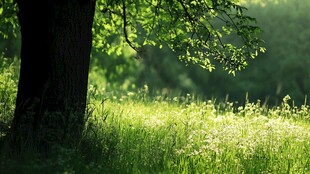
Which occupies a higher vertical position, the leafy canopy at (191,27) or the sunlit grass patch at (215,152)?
the leafy canopy at (191,27)

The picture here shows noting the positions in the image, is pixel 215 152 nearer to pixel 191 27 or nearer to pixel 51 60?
pixel 51 60

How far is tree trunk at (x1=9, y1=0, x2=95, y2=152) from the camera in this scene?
7.34 m

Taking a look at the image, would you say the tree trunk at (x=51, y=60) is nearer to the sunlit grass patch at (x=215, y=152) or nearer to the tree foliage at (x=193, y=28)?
the sunlit grass patch at (x=215, y=152)

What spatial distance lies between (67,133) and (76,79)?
1.01 meters

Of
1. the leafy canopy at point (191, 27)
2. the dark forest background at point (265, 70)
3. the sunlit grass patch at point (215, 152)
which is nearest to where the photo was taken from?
the sunlit grass patch at point (215, 152)

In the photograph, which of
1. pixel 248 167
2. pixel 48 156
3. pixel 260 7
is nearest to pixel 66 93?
pixel 48 156

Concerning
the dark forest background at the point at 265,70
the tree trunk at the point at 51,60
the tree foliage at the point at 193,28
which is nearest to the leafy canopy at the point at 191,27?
the tree foliage at the point at 193,28

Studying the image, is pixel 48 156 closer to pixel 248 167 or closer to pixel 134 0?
pixel 248 167

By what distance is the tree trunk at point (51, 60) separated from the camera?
7.34m

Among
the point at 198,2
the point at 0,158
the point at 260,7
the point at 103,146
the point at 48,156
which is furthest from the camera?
the point at 260,7

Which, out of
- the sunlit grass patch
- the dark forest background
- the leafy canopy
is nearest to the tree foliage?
the leafy canopy

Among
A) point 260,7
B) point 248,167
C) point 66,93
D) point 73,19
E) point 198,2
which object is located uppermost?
point 260,7

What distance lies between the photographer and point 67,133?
6836mm

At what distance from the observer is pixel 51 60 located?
7.39 m
